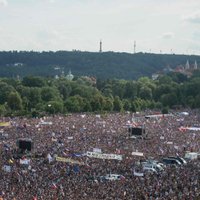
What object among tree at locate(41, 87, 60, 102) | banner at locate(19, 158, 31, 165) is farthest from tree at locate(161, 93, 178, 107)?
banner at locate(19, 158, 31, 165)

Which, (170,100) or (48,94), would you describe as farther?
(48,94)

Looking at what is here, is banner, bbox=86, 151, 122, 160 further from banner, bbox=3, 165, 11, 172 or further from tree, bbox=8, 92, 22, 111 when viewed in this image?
tree, bbox=8, 92, 22, 111

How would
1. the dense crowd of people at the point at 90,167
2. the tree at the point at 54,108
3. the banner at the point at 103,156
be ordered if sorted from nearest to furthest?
the dense crowd of people at the point at 90,167, the banner at the point at 103,156, the tree at the point at 54,108

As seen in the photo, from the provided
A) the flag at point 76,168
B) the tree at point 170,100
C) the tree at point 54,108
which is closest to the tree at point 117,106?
the tree at point 170,100

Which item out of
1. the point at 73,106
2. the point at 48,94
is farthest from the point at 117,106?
the point at 48,94

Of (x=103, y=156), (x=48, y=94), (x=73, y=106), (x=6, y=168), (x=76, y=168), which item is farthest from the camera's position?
(x=48, y=94)

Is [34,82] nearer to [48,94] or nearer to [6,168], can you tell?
[48,94]

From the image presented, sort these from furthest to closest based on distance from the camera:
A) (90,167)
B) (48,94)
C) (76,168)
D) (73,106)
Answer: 1. (48,94)
2. (73,106)
3. (90,167)
4. (76,168)

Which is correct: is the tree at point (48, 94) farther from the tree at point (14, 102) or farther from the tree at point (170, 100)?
the tree at point (170, 100)
